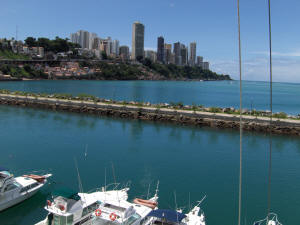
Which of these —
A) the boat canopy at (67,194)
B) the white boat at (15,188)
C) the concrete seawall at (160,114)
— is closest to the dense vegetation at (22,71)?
the concrete seawall at (160,114)

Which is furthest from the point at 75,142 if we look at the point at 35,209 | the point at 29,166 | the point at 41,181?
the point at 35,209

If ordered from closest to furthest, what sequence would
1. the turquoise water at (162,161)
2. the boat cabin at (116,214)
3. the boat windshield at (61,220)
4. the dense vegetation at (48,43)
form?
the boat cabin at (116,214), the boat windshield at (61,220), the turquoise water at (162,161), the dense vegetation at (48,43)

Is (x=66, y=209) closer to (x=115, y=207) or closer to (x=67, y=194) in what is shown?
(x=67, y=194)

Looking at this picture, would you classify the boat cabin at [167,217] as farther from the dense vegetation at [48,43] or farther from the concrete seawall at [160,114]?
the dense vegetation at [48,43]

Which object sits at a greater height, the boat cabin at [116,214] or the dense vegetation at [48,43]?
the dense vegetation at [48,43]

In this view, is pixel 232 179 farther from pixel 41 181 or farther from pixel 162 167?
pixel 41 181

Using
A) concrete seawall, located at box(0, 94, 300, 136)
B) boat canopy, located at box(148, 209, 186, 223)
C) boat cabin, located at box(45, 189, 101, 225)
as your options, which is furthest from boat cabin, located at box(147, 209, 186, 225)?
concrete seawall, located at box(0, 94, 300, 136)

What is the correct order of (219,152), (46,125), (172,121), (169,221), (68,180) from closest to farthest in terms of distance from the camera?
(169,221), (68,180), (219,152), (46,125), (172,121)
